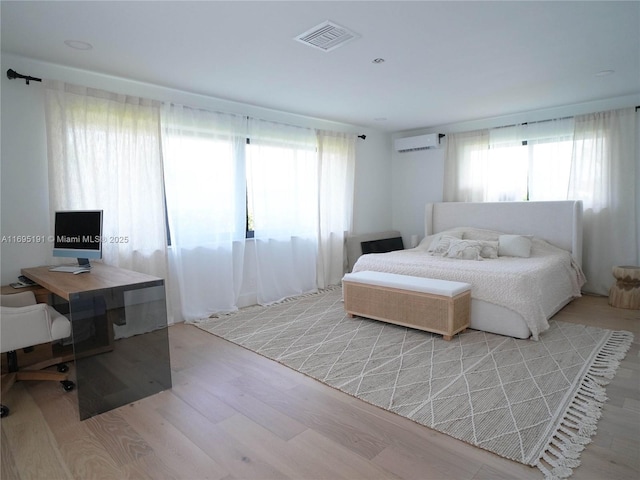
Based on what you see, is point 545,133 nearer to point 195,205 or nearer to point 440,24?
point 440,24

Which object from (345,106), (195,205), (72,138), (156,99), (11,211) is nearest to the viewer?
(11,211)

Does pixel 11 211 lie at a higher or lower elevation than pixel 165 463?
higher

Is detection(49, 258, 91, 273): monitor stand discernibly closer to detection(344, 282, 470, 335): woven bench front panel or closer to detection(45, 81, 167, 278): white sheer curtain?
detection(45, 81, 167, 278): white sheer curtain

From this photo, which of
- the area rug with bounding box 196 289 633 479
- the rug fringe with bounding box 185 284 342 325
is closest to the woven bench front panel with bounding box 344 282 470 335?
the area rug with bounding box 196 289 633 479

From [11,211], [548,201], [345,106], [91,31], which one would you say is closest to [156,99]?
[91,31]

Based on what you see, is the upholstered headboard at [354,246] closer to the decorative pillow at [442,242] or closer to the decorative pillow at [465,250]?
the decorative pillow at [442,242]

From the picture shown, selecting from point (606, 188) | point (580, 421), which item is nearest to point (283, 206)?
point (580, 421)

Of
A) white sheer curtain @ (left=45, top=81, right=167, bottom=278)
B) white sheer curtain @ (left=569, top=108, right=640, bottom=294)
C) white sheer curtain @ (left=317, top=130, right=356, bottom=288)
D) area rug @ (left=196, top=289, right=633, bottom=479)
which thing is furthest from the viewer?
white sheer curtain @ (left=317, top=130, right=356, bottom=288)

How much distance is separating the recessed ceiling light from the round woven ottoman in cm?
551

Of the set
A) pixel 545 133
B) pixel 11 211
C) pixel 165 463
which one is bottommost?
pixel 165 463

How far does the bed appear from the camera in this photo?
133 inches

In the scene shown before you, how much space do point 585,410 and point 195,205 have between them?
373 cm

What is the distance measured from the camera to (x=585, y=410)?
2.19 m

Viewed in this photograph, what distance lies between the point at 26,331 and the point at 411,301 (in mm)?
2910
